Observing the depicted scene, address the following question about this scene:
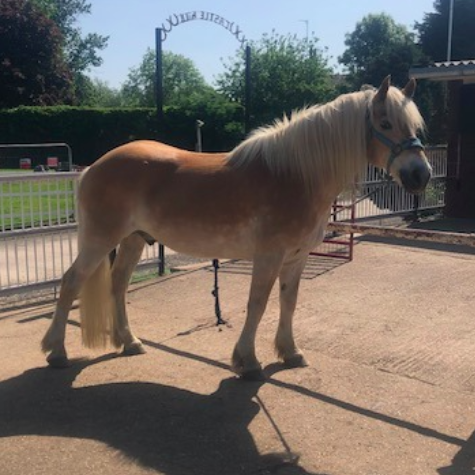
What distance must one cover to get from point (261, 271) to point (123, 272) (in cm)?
146

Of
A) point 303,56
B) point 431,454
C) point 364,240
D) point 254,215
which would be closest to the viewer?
point 431,454

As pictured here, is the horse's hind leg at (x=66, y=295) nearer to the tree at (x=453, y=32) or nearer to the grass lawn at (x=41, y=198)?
the grass lawn at (x=41, y=198)

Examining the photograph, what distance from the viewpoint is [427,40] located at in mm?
40406

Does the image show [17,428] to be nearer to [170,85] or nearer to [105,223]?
[105,223]

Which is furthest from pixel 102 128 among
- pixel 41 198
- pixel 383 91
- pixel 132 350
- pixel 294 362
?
pixel 383 91

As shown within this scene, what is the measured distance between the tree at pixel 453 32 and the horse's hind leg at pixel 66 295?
38.9 m

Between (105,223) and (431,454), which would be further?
(105,223)

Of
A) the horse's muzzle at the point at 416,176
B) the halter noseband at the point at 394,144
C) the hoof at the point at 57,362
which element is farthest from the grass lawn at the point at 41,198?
the horse's muzzle at the point at 416,176

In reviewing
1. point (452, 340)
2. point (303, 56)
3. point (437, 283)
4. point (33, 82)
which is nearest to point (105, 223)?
point (452, 340)

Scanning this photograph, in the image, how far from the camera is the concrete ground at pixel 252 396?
326cm

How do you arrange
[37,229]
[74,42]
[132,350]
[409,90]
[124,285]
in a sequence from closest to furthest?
[409,90], [132,350], [124,285], [37,229], [74,42]

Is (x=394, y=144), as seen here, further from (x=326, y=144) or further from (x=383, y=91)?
(x=326, y=144)

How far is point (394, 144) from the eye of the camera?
3789 mm

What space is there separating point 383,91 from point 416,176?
603 mm
